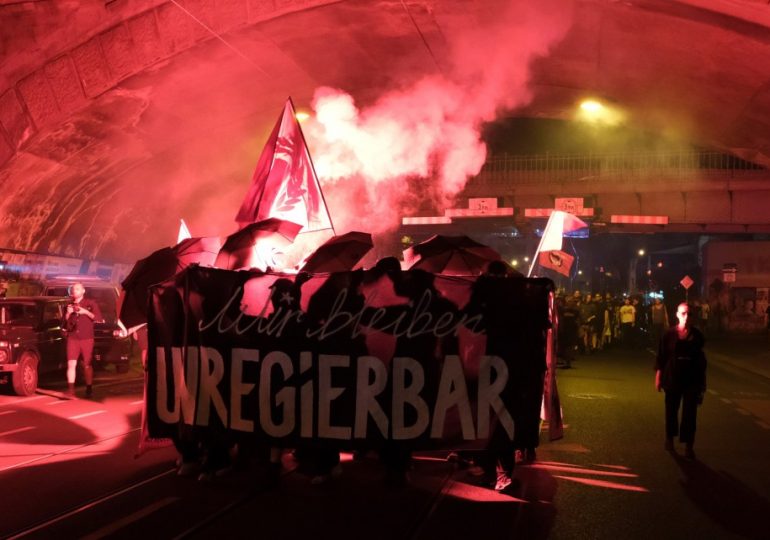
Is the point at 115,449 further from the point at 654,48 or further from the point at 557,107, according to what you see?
the point at 557,107

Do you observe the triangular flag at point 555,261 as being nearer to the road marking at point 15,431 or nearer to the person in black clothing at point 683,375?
the person in black clothing at point 683,375

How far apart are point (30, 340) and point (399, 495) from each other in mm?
9221

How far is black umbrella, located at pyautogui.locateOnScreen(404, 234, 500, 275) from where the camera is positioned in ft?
25.5

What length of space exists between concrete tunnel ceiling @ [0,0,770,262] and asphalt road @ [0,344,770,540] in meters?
7.37

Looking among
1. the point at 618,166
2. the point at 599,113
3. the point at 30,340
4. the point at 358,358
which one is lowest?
the point at 30,340

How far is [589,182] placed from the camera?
26.8m

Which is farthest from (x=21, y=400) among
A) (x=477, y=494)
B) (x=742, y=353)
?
(x=742, y=353)

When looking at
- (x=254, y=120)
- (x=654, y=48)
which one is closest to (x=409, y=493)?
(x=654, y=48)

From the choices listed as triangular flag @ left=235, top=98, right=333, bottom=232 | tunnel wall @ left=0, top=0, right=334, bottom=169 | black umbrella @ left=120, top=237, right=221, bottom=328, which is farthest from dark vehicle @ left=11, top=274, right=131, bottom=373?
triangular flag @ left=235, top=98, right=333, bottom=232

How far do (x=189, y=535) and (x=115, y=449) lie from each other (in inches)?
134

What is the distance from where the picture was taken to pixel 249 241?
739 cm

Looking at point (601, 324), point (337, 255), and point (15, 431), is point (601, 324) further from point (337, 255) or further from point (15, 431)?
point (15, 431)

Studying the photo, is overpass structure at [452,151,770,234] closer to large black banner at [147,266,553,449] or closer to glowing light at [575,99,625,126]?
glowing light at [575,99,625,126]

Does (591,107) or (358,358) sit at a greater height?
(591,107)
